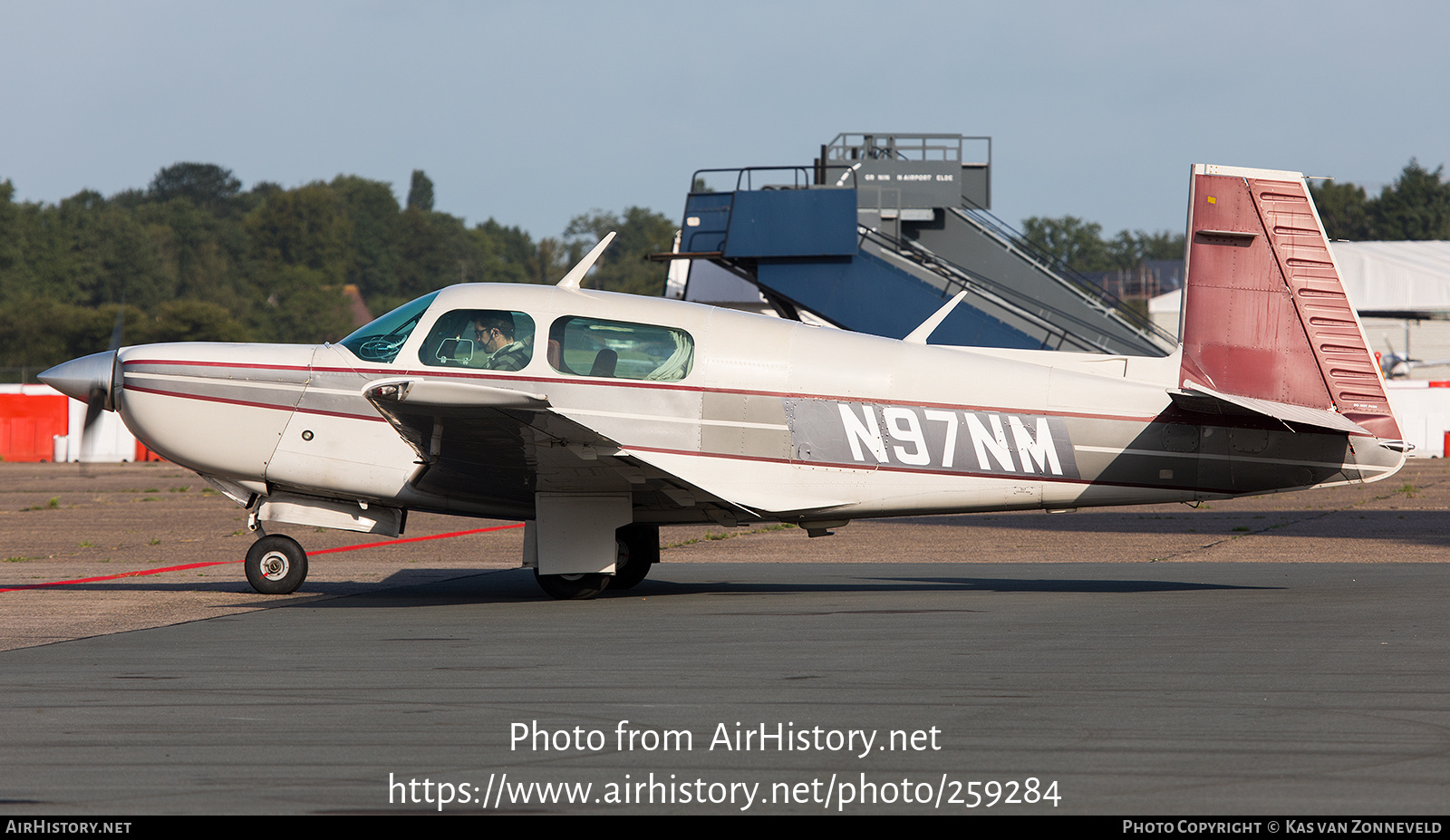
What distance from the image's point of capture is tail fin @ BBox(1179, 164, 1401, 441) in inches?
400

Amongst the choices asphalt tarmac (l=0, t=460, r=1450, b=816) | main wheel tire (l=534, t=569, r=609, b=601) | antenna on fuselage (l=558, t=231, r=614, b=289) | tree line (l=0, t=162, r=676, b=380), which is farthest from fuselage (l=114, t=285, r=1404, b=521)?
tree line (l=0, t=162, r=676, b=380)

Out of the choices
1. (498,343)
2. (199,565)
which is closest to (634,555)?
(498,343)

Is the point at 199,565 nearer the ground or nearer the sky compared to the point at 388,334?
nearer the ground

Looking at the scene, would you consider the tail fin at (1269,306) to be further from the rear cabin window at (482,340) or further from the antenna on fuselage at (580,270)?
the rear cabin window at (482,340)

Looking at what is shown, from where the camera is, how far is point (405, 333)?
10398mm

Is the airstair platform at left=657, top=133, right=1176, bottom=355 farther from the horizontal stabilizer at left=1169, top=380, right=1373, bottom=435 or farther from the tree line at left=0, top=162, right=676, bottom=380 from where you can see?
the tree line at left=0, top=162, right=676, bottom=380

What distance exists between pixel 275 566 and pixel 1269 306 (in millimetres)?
8865

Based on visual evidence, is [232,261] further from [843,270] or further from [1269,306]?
[1269,306]

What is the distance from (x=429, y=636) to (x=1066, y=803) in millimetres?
5259

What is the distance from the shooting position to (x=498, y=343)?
401 inches

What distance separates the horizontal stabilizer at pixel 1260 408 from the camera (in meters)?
9.47

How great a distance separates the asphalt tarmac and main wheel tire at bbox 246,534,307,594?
0.33 m

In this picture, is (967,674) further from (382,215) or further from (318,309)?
(382,215)

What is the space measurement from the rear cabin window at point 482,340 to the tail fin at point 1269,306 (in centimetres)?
555
